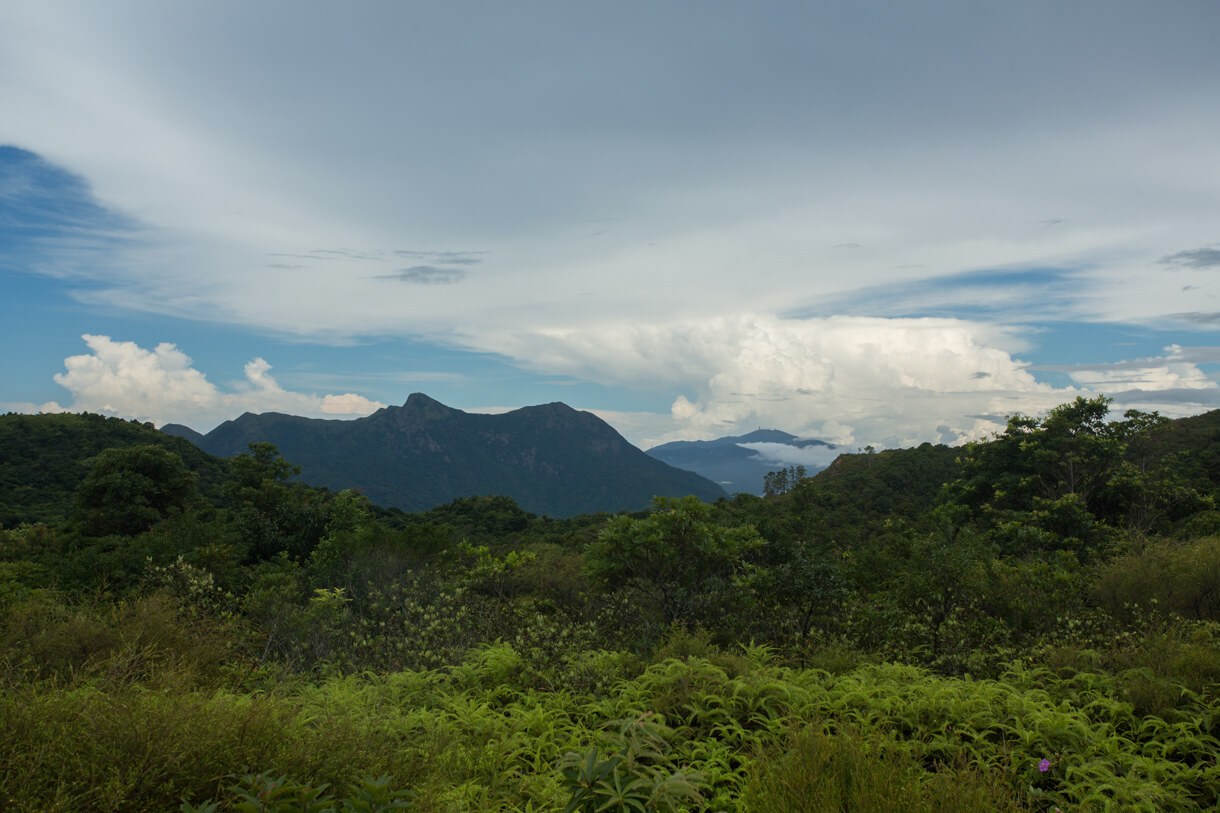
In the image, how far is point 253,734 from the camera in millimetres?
3508

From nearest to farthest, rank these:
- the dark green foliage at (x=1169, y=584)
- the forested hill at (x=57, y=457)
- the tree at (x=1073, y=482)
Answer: the dark green foliage at (x=1169, y=584), the tree at (x=1073, y=482), the forested hill at (x=57, y=457)

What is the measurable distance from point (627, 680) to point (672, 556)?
3.07 m

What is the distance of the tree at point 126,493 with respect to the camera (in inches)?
987

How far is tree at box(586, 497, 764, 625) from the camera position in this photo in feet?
29.6

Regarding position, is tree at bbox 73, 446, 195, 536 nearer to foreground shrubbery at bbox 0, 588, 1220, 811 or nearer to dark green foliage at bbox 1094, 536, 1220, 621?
foreground shrubbery at bbox 0, 588, 1220, 811

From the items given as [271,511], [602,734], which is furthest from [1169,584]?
[271,511]

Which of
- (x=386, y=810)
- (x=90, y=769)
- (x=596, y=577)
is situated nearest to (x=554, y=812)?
(x=386, y=810)

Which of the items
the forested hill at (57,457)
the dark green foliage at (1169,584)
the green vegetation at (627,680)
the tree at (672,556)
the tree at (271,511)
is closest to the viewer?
the green vegetation at (627,680)

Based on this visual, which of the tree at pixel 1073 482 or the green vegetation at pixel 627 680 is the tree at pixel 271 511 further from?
the tree at pixel 1073 482

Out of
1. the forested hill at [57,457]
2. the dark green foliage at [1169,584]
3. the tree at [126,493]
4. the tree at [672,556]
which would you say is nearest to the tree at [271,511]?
the tree at [126,493]

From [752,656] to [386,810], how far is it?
4.78 meters

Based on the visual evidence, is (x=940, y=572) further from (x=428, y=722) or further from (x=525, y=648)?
(x=428, y=722)

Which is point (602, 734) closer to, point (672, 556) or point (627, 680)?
point (627, 680)

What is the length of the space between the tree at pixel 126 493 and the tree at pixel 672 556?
24362 millimetres
